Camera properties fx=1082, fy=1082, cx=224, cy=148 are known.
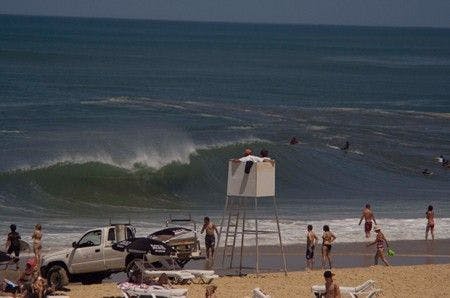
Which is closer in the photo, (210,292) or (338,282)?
(210,292)

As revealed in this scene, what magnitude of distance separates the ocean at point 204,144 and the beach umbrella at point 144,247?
6.45 m

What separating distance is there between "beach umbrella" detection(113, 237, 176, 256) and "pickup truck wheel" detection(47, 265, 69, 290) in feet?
3.95

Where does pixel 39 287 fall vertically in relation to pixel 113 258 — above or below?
below

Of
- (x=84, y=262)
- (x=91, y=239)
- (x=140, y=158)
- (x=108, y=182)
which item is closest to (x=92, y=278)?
(x=84, y=262)

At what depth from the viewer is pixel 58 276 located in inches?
879

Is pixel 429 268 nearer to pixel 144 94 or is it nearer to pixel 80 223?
pixel 80 223

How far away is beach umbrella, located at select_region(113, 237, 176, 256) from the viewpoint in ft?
72.1

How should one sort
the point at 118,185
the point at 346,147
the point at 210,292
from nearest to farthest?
the point at 210,292
the point at 118,185
the point at 346,147

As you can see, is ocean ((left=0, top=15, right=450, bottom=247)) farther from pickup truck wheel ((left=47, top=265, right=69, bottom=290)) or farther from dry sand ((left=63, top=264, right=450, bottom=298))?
pickup truck wheel ((left=47, top=265, right=69, bottom=290))

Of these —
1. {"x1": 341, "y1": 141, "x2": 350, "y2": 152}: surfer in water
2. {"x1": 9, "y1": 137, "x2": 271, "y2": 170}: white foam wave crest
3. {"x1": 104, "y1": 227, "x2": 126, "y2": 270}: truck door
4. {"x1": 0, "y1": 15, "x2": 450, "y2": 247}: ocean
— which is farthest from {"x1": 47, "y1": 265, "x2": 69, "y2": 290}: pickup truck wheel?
{"x1": 341, "y1": 141, "x2": 350, "y2": 152}: surfer in water

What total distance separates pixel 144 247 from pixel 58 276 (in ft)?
6.36

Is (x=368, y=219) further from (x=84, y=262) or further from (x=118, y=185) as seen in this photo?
(x=118, y=185)

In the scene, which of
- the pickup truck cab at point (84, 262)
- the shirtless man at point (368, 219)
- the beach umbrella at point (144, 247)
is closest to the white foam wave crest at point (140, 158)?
the shirtless man at point (368, 219)

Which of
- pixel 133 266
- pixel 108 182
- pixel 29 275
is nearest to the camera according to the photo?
pixel 29 275
